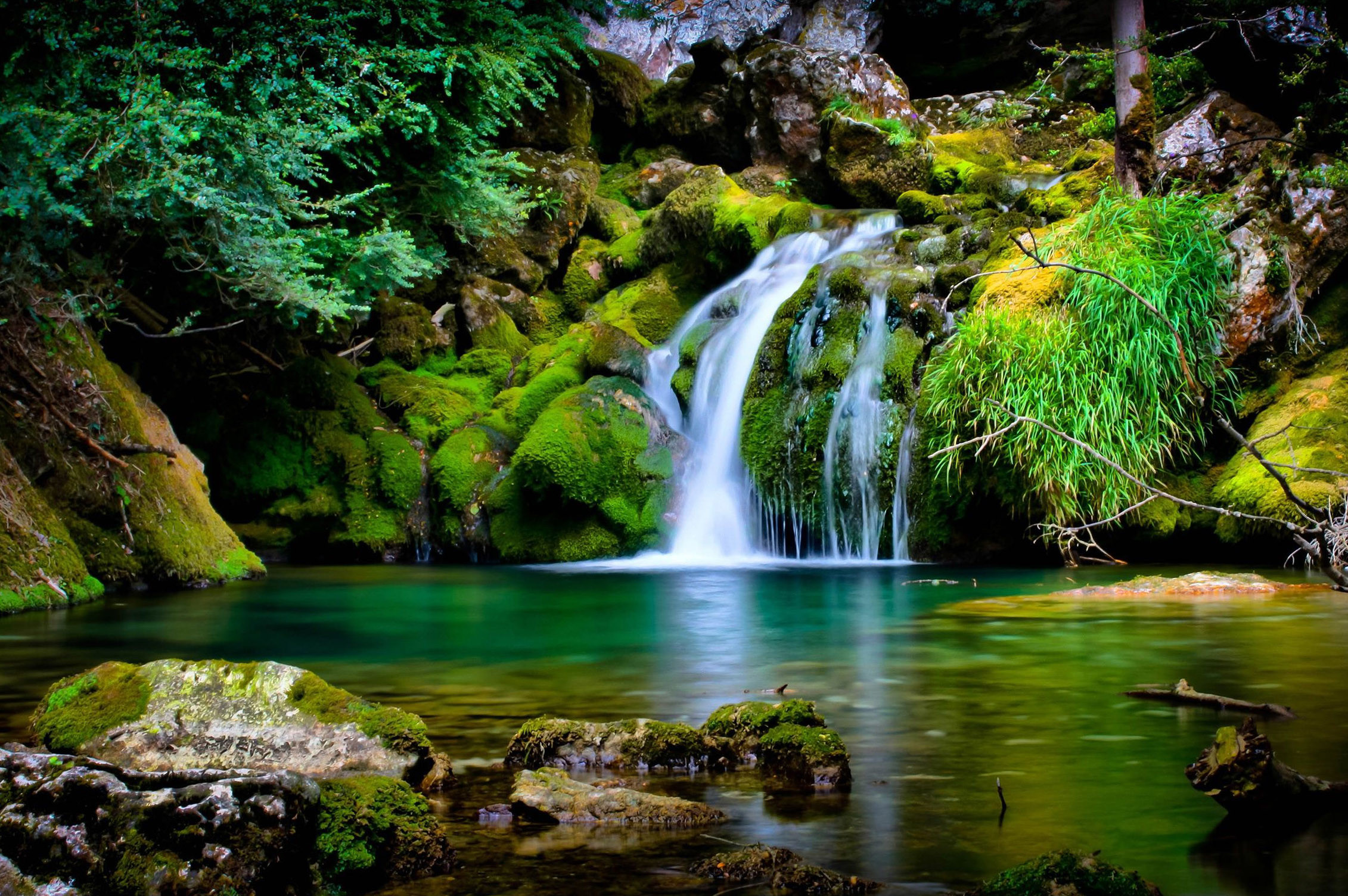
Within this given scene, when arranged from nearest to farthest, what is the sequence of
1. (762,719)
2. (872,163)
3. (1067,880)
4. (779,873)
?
1. (1067,880)
2. (779,873)
3. (762,719)
4. (872,163)

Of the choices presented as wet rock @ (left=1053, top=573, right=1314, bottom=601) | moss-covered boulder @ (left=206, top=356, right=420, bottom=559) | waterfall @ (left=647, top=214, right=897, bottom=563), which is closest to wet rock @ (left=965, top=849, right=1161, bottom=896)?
wet rock @ (left=1053, top=573, right=1314, bottom=601)

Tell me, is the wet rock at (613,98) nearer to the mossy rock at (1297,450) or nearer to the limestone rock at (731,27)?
the limestone rock at (731,27)

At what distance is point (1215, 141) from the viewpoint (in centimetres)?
1248

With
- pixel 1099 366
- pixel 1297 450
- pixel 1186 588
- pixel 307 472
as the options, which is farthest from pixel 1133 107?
pixel 307 472

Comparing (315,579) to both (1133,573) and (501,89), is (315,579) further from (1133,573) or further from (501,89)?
(1133,573)

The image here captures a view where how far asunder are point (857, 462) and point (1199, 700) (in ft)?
22.4

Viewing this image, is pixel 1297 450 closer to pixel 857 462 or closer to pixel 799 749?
pixel 857 462

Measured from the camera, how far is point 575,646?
5965 mm

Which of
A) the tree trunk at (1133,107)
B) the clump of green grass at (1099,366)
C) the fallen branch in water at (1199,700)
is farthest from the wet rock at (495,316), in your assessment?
the fallen branch in water at (1199,700)

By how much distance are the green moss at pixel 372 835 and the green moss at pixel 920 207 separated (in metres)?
11.9

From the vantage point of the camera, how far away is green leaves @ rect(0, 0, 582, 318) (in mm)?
7688

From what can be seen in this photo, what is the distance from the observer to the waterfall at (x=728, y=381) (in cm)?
1191

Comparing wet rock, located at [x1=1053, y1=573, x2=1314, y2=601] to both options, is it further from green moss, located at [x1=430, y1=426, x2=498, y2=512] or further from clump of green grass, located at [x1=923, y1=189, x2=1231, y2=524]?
green moss, located at [x1=430, y1=426, x2=498, y2=512]

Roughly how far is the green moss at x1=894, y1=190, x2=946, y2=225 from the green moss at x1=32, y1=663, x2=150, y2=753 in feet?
37.6
